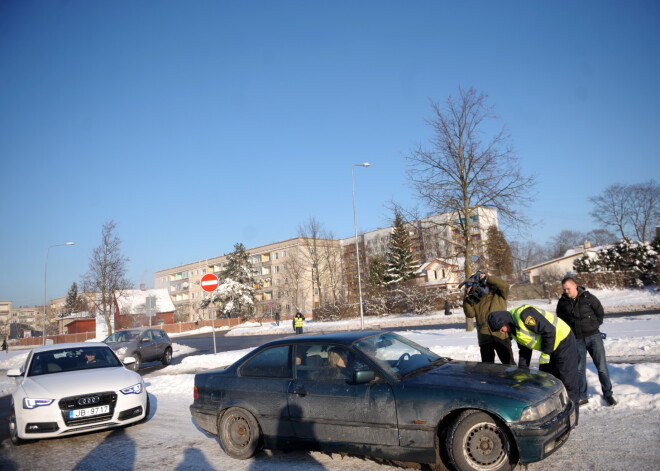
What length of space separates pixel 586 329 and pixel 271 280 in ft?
308

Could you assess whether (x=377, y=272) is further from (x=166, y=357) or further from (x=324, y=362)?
(x=324, y=362)

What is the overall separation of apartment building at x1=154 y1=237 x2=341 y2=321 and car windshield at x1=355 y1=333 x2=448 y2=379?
55.8m

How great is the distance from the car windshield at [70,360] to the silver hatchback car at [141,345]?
7.94 m

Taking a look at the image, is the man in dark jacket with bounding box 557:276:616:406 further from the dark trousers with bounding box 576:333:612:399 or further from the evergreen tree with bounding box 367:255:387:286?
the evergreen tree with bounding box 367:255:387:286

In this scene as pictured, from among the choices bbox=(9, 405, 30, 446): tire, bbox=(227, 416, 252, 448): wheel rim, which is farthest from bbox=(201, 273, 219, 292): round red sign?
bbox=(227, 416, 252, 448): wheel rim

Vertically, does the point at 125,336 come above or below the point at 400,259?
below

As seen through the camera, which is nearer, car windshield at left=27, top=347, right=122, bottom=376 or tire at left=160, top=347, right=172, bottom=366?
car windshield at left=27, top=347, right=122, bottom=376

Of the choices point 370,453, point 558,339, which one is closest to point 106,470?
point 370,453

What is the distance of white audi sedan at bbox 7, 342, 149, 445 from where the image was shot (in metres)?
6.68

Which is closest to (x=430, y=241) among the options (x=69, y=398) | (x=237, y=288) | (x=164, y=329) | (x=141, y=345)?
(x=141, y=345)

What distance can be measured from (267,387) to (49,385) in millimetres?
3651

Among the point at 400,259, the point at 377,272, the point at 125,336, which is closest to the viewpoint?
the point at 125,336

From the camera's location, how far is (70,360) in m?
8.22

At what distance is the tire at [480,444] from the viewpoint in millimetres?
4410
